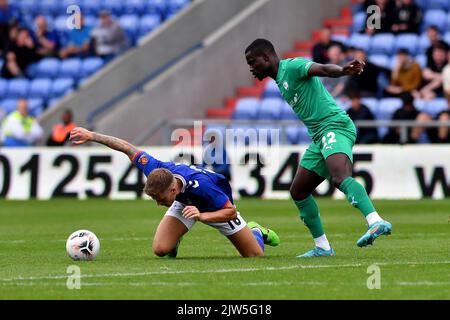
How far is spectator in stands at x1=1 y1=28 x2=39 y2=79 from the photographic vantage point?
30016mm

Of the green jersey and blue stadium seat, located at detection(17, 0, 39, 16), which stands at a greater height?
blue stadium seat, located at detection(17, 0, 39, 16)

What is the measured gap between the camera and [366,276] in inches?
402

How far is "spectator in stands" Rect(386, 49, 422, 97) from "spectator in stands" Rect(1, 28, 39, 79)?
31.9ft

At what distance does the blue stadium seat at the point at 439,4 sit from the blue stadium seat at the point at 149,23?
6.74 m

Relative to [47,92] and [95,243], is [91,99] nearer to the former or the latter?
[47,92]

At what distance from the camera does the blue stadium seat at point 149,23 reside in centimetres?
3000

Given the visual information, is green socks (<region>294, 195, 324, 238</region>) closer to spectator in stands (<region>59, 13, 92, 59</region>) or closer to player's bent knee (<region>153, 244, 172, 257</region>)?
player's bent knee (<region>153, 244, 172, 257</region>)

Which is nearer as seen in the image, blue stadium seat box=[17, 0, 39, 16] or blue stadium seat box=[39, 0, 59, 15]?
blue stadium seat box=[39, 0, 59, 15]

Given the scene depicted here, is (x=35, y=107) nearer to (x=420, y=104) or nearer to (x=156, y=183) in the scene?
(x=420, y=104)

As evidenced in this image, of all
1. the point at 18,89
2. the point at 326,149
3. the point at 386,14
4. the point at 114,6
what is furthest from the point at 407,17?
the point at 326,149

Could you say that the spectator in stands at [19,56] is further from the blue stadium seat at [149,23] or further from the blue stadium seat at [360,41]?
the blue stadium seat at [360,41]

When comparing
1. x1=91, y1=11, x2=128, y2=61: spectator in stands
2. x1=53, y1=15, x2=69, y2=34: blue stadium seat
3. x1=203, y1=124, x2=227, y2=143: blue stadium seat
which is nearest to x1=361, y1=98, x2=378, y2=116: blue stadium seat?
x1=203, y1=124, x2=227, y2=143: blue stadium seat

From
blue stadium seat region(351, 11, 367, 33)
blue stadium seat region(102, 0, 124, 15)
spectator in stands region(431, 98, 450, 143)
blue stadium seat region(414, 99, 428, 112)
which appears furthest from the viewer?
blue stadium seat region(102, 0, 124, 15)
